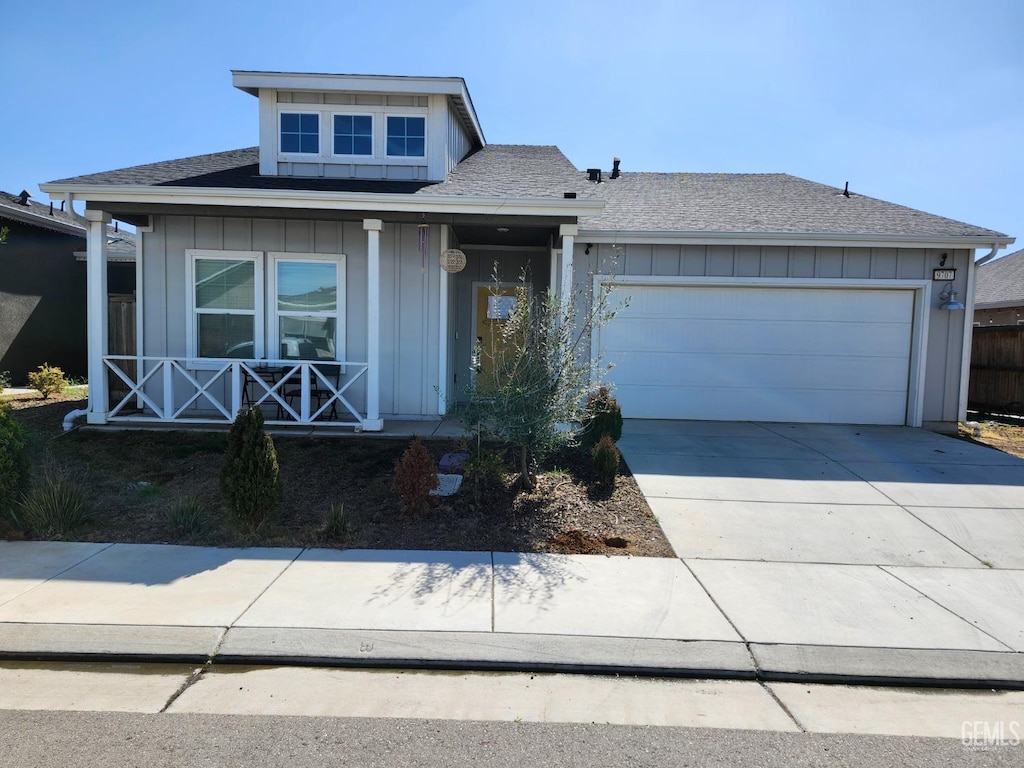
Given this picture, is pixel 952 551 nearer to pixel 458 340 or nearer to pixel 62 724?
pixel 62 724

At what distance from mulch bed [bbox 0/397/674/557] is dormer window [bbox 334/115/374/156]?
470cm

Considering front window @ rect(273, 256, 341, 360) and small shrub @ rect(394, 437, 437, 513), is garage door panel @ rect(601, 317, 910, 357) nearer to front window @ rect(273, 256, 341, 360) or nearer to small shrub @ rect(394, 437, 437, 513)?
front window @ rect(273, 256, 341, 360)

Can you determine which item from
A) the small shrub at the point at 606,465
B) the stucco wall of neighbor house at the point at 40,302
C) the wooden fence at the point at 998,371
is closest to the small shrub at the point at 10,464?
the small shrub at the point at 606,465

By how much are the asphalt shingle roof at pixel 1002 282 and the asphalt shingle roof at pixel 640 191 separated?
6.05m

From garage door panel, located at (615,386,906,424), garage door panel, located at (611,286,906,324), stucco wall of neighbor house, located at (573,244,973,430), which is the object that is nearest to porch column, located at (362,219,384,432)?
stucco wall of neighbor house, located at (573,244,973,430)

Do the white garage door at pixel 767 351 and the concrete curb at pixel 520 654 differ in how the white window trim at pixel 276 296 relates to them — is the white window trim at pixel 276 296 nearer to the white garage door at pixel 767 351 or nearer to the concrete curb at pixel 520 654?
the white garage door at pixel 767 351

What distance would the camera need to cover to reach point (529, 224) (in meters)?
8.70

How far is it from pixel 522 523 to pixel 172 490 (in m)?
3.57

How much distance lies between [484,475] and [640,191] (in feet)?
26.0

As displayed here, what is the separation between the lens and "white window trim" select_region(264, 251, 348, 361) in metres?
9.77

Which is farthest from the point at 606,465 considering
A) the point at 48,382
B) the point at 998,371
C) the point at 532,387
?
the point at 998,371

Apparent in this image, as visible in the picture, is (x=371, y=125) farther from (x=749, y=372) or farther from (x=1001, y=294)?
(x=1001, y=294)

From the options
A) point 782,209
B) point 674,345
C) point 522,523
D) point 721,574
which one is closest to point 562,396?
point 522,523

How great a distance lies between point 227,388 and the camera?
9.91m
